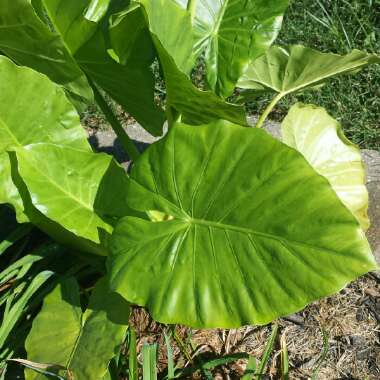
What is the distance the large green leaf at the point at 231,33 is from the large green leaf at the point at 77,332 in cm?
57

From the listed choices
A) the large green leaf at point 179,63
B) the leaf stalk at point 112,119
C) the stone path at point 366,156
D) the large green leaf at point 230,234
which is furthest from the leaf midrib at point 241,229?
the stone path at point 366,156

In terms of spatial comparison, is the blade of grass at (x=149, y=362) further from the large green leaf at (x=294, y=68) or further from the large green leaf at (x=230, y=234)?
the large green leaf at (x=294, y=68)

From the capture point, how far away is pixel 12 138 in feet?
4.76

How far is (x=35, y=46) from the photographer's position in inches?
55.4

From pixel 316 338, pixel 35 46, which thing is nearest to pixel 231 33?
pixel 35 46

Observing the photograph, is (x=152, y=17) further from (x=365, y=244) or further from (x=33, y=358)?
(x=33, y=358)

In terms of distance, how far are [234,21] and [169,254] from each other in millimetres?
682

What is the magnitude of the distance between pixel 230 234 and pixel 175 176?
0.54 feet

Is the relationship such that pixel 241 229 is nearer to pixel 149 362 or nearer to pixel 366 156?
pixel 149 362

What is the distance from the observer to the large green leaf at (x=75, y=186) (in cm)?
136

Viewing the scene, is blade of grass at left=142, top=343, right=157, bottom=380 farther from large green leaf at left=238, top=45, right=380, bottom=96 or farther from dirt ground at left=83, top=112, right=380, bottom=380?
large green leaf at left=238, top=45, right=380, bottom=96

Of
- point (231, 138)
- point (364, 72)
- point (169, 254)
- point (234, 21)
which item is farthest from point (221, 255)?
point (364, 72)

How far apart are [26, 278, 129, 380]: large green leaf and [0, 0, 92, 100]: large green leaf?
466mm

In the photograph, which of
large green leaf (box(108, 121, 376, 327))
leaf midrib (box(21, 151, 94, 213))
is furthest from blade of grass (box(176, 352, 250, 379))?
leaf midrib (box(21, 151, 94, 213))
